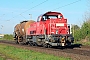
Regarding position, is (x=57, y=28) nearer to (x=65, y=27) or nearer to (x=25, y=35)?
(x=65, y=27)

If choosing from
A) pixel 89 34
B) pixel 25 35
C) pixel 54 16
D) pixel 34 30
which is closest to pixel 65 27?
pixel 54 16

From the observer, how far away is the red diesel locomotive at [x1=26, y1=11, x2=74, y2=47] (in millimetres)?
21656

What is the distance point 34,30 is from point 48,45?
407 cm

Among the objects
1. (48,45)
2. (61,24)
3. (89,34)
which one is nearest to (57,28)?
(61,24)

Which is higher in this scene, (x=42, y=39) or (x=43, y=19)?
(x=43, y=19)

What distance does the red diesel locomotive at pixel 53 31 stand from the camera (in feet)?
71.1

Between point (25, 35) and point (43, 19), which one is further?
point (25, 35)

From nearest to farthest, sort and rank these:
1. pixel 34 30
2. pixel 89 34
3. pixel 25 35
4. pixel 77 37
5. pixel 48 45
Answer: pixel 48 45, pixel 34 30, pixel 25 35, pixel 89 34, pixel 77 37

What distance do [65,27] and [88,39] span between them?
1809 cm

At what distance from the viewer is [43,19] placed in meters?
24.5

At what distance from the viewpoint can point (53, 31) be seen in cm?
2280

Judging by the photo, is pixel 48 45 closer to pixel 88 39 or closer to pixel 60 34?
pixel 60 34

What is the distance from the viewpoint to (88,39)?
132 feet

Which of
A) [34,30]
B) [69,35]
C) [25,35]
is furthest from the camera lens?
[25,35]
